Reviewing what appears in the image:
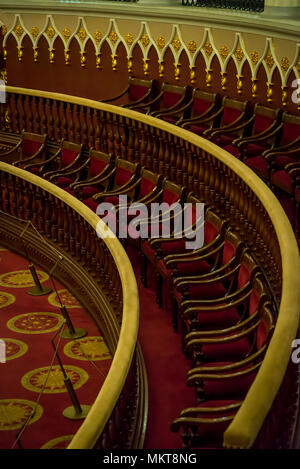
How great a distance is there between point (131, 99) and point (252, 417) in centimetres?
563

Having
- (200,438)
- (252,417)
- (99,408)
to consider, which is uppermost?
(252,417)

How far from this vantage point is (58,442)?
3494mm

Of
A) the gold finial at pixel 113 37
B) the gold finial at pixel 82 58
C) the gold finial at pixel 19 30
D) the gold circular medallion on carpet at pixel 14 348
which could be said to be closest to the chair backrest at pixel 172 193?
the gold circular medallion on carpet at pixel 14 348

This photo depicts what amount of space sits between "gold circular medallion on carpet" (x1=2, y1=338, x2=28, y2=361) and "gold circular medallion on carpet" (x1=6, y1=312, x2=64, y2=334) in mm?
139

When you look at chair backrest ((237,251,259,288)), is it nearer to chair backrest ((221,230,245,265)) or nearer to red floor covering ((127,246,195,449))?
chair backrest ((221,230,245,265))

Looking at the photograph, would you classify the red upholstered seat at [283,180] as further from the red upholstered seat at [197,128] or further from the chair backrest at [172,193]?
the red upholstered seat at [197,128]

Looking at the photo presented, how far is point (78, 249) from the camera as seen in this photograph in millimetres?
4938

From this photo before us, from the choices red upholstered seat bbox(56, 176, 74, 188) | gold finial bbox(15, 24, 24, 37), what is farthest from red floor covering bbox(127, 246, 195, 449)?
gold finial bbox(15, 24, 24, 37)

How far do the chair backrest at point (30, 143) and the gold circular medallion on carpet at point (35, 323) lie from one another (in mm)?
2032

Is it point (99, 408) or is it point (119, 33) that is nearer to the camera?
point (99, 408)

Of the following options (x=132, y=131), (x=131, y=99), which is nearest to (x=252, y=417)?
(x=132, y=131)

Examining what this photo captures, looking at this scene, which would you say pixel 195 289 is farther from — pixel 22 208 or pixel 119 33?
pixel 119 33

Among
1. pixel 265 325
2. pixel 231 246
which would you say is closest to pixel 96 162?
pixel 231 246

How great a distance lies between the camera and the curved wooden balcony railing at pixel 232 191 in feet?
6.31
